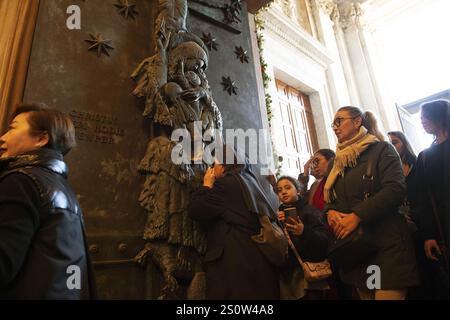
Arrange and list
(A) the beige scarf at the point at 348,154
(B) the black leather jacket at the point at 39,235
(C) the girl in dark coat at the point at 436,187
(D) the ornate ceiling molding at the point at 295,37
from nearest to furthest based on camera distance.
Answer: (B) the black leather jacket at the point at 39,235 < (C) the girl in dark coat at the point at 436,187 < (A) the beige scarf at the point at 348,154 < (D) the ornate ceiling molding at the point at 295,37

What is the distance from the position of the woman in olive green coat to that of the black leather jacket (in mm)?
1391

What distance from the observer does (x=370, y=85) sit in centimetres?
893

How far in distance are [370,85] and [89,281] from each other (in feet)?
30.5

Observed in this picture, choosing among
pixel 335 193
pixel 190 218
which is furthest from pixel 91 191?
pixel 335 193

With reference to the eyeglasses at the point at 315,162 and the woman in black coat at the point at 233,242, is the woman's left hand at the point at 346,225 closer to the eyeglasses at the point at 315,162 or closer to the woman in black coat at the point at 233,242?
the woman in black coat at the point at 233,242

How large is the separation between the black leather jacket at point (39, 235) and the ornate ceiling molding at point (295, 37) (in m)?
6.28

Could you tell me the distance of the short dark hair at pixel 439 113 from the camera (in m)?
2.15

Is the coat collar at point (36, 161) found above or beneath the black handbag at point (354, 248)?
above

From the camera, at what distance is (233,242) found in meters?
1.91

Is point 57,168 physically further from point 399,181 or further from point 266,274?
point 399,181

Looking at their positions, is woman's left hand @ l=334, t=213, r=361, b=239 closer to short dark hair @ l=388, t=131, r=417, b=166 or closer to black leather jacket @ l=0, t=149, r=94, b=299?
short dark hair @ l=388, t=131, r=417, b=166

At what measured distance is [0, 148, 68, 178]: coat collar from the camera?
116cm

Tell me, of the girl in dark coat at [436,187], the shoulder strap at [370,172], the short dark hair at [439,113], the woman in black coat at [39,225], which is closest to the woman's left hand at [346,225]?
the shoulder strap at [370,172]

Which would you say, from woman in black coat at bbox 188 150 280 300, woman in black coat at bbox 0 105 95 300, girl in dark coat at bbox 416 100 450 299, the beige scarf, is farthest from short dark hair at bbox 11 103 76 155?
girl in dark coat at bbox 416 100 450 299
